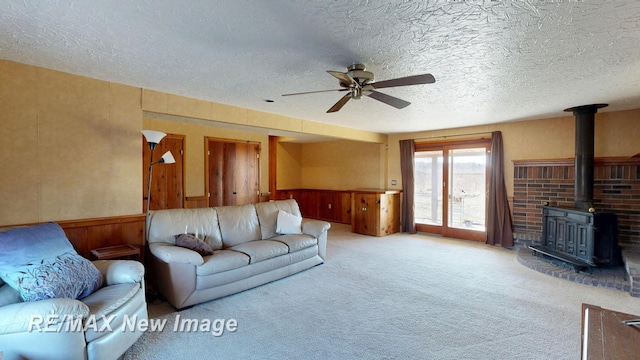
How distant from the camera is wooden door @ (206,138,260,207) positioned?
5.87m

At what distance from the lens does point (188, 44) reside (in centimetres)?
217

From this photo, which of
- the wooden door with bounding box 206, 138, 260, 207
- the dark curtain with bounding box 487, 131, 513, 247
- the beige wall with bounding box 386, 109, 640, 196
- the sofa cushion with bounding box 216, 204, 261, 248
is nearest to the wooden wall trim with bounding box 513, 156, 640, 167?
the beige wall with bounding box 386, 109, 640, 196

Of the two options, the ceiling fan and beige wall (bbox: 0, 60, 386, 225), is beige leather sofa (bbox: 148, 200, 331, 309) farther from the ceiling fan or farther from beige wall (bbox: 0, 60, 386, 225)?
the ceiling fan

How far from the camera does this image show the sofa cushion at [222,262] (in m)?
3.03

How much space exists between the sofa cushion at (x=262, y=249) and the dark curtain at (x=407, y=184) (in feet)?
12.6

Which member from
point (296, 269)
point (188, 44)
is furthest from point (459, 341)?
point (188, 44)

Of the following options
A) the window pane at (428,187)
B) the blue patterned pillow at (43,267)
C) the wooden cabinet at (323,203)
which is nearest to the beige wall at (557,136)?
the window pane at (428,187)

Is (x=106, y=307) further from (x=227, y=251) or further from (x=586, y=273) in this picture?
(x=586, y=273)

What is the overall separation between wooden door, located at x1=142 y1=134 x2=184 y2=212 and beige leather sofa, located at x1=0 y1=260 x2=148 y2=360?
3091mm

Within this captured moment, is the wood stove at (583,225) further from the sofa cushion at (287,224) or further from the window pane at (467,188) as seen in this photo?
the sofa cushion at (287,224)

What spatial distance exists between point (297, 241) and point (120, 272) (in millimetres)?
2080

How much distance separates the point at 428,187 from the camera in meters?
6.59

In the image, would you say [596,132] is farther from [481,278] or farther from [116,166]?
[116,166]

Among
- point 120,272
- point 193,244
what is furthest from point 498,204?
point 120,272
